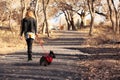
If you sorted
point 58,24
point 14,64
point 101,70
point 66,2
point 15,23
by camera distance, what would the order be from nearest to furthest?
point 101,70
point 14,64
point 15,23
point 66,2
point 58,24

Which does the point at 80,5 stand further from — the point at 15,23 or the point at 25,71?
the point at 25,71

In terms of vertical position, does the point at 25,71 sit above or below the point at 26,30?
below

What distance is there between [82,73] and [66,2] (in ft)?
213

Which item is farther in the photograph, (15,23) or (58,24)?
(58,24)

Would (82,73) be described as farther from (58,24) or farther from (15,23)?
(58,24)

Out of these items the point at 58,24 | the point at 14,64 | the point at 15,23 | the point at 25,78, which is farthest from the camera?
the point at 58,24

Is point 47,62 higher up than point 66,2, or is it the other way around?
point 66,2

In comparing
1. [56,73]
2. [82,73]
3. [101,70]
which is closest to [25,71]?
[56,73]

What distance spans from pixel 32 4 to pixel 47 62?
4469cm

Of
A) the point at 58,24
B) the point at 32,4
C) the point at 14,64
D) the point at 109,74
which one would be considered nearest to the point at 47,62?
the point at 14,64

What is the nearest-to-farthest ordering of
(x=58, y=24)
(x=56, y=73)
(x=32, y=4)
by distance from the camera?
(x=56, y=73) → (x=32, y=4) → (x=58, y=24)

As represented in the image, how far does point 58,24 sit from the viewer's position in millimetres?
112438

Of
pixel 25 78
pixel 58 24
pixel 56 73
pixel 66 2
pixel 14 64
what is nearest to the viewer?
pixel 25 78

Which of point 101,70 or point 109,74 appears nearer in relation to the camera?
point 109,74
